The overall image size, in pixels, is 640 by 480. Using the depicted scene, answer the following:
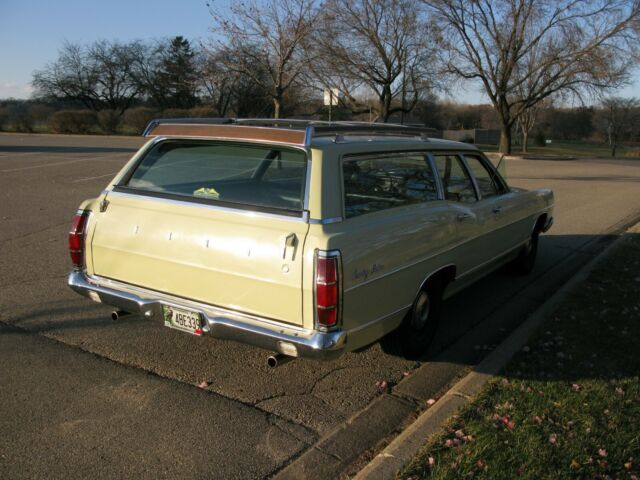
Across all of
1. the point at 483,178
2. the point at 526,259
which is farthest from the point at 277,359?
the point at 526,259

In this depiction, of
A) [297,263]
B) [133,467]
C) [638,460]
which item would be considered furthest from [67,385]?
[638,460]

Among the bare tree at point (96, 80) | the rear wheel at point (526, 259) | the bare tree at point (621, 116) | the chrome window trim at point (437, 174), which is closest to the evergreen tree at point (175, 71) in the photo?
the bare tree at point (96, 80)

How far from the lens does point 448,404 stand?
3594 mm

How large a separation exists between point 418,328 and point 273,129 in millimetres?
1836

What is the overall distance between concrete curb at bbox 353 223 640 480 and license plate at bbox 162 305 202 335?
1.33 meters

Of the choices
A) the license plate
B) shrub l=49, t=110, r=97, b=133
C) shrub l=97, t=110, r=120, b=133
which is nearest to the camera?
the license plate

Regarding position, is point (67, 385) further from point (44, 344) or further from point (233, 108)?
point (233, 108)

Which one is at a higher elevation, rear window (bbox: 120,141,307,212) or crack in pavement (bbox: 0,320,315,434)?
rear window (bbox: 120,141,307,212)

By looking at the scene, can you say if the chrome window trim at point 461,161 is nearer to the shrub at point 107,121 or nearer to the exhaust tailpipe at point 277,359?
the exhaust tailpipe at point 277,359

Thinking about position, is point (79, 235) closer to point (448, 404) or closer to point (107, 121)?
point (448, 404)

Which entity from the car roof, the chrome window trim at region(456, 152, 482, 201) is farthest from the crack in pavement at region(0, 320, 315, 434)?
the chrome window trim at region(456, 152, 482, 201)

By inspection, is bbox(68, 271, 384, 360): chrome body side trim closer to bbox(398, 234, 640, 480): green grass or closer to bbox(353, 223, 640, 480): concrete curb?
bbox(353, 223, 640, 480): concrete curb

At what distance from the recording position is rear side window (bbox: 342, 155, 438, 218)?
3.64 metres

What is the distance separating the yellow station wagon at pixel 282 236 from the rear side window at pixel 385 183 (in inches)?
0.5
